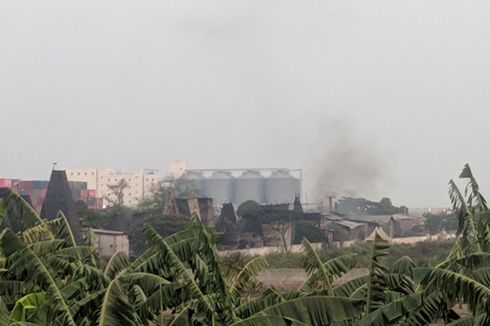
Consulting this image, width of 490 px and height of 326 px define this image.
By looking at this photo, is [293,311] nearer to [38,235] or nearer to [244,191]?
[38,235]

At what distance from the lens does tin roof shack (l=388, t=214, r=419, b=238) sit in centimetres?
8901

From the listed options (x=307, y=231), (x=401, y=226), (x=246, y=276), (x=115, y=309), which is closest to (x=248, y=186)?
(x=401, y=226)

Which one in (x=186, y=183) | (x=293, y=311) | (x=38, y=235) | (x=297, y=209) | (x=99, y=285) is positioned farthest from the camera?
(x=186, y=183)

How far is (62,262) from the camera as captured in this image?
1332 cm

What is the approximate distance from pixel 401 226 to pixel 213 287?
83.3 metres

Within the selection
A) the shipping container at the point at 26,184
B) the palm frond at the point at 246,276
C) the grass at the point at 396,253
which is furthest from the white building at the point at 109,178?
the palm frond at the point at 246,276

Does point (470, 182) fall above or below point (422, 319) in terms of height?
above

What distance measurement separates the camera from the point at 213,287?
11836mm

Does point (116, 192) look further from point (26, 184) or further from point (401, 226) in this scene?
point (401, 226)

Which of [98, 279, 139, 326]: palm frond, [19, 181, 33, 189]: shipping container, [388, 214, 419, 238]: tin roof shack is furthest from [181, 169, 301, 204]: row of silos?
[98, 279, 139, 326]: palm frond

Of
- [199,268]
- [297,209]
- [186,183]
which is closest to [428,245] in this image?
[297,209]

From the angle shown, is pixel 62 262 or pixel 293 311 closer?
pixel 293 311

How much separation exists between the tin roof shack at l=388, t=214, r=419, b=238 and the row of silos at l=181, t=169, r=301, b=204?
280 ft

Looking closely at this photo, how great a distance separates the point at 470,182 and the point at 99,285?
529 cm
